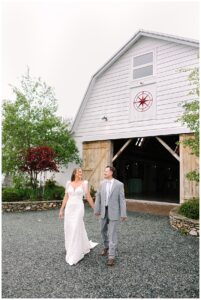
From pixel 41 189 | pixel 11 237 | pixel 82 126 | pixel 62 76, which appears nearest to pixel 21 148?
→ pixel 41 189

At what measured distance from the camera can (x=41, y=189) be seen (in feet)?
46.6

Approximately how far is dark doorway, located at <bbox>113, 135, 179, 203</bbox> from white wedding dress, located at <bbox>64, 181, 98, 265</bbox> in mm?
11207

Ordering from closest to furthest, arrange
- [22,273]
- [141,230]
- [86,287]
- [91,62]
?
[86,287]
[22,273]
[141,230]
[91,62]

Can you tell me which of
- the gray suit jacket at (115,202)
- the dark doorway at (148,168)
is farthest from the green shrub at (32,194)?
the gray suit jacket at (115,202)

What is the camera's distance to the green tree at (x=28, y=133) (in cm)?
1432

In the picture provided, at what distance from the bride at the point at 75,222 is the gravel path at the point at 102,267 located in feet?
0.63

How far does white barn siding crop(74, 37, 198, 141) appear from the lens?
11828 mm

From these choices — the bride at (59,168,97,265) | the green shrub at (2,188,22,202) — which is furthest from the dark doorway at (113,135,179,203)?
the bride at (59,168,97,265)

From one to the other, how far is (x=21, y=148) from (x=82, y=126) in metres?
3.18

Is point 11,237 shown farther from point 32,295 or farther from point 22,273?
point 32,295

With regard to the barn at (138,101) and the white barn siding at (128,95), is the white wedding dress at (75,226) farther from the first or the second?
the white barn siding at (128,95)

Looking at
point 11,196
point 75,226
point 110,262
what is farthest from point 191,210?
point 11,196

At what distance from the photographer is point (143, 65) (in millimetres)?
13148

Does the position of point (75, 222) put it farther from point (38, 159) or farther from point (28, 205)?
point (38, 159)
